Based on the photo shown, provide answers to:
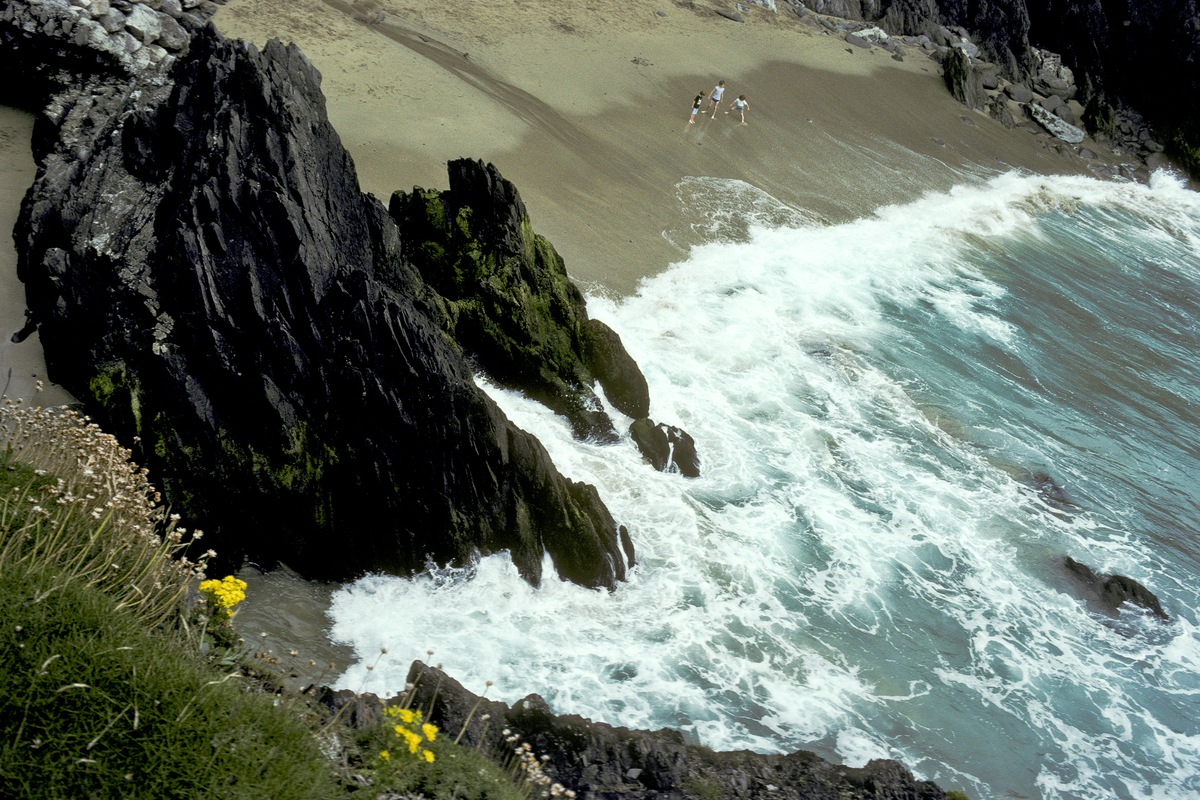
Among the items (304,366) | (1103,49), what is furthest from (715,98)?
(1103,49)

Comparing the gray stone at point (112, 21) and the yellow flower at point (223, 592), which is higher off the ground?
the gray stone at point (112, 21)

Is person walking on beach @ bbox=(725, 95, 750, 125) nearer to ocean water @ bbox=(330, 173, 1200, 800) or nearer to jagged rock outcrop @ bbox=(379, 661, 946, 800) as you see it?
ocean water @ bbox=(330, 173, 1200, 800)

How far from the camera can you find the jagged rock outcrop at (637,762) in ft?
27.7

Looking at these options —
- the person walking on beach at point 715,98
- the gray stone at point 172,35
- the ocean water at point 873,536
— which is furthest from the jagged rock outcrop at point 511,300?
the person walking on beach at point 715,98

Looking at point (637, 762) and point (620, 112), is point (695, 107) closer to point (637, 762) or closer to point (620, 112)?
point (620, 112)

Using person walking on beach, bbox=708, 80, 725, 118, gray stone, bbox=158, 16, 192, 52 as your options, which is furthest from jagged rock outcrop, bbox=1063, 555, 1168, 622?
gray stone, bbox=158, 16, 192, 52

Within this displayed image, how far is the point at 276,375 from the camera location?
1112 cm

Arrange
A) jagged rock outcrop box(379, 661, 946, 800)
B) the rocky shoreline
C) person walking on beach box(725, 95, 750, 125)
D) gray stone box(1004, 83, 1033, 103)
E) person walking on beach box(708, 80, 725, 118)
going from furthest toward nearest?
1. gray stone box(1004, 83, 1033, 103)
2. person walking on beach box(725, 95, 750, 125)
3. person walking on beach box(708, 80, 725, 118)
4. the rocky shoreline
5. jagged rock outcrop box(379, 661, 946, 800)

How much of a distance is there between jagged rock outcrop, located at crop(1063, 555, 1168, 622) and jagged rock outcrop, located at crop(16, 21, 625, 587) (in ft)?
28.4

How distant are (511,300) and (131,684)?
10385mm

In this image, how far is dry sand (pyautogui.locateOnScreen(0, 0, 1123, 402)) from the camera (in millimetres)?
19078

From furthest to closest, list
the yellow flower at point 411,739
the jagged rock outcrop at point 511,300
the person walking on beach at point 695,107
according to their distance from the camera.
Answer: the person walking on beach at point 695,107
the jagged rock outcrop at point 511,300
the yellow flower at point 411,739

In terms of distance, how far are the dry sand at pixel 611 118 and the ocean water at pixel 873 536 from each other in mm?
1527

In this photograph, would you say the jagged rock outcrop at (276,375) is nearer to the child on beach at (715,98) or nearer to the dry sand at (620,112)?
the dry sand at (620,112)
